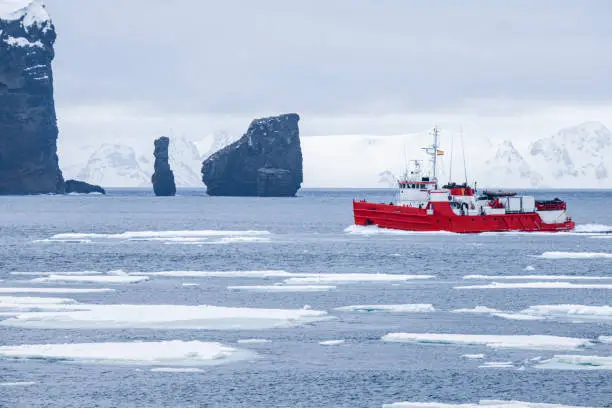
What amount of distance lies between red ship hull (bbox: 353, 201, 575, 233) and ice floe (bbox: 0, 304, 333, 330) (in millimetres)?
61952

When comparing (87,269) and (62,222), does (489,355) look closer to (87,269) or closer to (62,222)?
(87,269)

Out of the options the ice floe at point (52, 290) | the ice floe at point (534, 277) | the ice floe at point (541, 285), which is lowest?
the ice floe at point (534, 277)

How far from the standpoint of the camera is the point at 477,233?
355ft

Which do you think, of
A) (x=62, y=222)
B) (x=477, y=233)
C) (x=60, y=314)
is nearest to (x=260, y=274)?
(x=60, y=314)

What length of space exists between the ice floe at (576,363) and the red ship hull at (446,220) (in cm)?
7105

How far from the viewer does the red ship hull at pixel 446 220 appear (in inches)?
4168

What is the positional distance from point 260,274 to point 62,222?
297 ft

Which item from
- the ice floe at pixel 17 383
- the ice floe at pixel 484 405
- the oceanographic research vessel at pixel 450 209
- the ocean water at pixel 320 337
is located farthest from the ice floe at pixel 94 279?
the oceanographic research vessel at pixel 450 209

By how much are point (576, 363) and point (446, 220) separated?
241ft

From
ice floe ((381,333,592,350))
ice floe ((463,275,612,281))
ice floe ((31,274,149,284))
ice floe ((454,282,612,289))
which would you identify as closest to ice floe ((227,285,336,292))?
ice floe ((31,274,149,284))

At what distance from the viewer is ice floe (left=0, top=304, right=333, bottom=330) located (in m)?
40.0

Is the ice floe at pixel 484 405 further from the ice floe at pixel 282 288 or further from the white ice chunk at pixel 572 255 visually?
the white ice chunk at pixel 572 255

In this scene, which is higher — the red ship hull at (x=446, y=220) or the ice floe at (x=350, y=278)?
the red ship hull at (x=446, y=220)

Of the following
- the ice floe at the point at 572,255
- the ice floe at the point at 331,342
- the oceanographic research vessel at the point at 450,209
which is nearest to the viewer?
the ice floe at the point at 331,342
